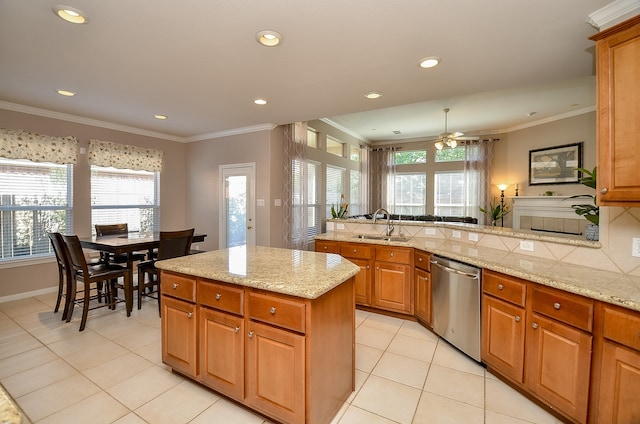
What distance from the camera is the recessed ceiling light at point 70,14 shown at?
1.88 meters

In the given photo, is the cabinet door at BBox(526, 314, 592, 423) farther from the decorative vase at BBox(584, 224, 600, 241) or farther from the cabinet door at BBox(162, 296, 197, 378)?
the cabinet door at BBox(162, 296, 197, 378)

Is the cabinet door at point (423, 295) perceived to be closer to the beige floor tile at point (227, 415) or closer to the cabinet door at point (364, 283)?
the cabinet door at point (364, 283)

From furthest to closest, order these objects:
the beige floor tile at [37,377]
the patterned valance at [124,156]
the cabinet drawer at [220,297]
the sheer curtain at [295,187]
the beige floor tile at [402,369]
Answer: the sheer curtain at [295,187] → the patterned valance at [124,156] → the beige floor tile at [402,369] → the beige floor tile at [37,377] → the cabinet drawer at [220,297]

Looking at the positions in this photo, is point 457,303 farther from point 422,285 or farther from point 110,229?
point 110,229

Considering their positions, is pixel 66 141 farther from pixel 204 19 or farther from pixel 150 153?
pixel 204 19

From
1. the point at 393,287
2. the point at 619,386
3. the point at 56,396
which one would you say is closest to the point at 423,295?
the point at 393,287

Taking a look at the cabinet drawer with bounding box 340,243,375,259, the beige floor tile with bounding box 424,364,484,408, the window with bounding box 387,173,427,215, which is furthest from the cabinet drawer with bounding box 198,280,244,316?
the window with bounding box 387,173,427,215

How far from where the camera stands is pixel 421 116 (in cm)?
584

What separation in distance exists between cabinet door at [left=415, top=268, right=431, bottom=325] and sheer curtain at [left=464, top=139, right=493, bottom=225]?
5009mm

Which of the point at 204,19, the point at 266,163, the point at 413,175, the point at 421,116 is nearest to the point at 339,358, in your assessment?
the point at 204,19

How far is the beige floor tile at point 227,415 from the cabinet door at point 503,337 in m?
1.74

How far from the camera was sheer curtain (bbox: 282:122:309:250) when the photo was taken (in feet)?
16.5

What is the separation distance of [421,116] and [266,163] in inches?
131

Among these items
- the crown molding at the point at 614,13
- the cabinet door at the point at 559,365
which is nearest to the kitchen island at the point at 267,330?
the cabinet door at the point at 559,365
